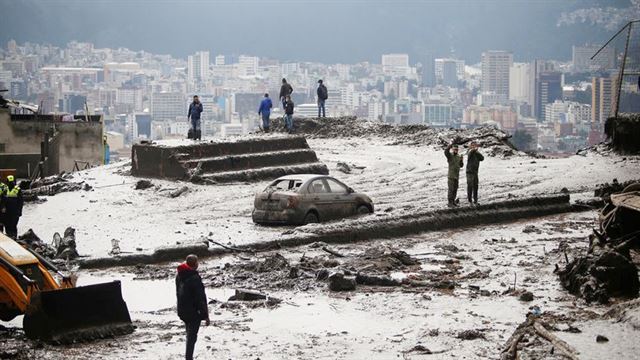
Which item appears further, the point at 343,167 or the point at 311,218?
the point at 343,167

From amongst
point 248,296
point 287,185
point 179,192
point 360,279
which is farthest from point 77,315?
point 179,192

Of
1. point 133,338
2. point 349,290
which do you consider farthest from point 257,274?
point 133,338

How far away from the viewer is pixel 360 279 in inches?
768

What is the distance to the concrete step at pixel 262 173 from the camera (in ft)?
111

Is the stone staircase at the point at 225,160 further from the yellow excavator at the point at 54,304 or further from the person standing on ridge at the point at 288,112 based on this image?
the yellow excavator at the point at 54,304

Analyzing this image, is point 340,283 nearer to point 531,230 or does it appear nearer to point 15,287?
point 15,287

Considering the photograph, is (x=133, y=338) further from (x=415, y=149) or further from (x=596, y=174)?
(x=415, y=149)

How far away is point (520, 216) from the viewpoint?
28.2 metres

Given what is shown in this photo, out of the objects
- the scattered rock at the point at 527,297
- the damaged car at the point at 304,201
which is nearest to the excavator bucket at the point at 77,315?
the scattered rock at the point at 527,297

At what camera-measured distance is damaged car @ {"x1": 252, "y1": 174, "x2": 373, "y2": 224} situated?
26.2 metres

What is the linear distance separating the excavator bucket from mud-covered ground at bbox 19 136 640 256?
6566mm

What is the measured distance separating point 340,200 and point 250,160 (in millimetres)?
9205

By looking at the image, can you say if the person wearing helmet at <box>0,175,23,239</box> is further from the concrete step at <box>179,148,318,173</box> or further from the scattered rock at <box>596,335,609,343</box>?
the scattered rock at <box>596,335,609,343</box>

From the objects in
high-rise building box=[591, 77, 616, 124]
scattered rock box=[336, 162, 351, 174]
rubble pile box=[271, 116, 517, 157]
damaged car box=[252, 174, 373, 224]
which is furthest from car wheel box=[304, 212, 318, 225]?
rubble pile box=[271, 116, 517, 157]
